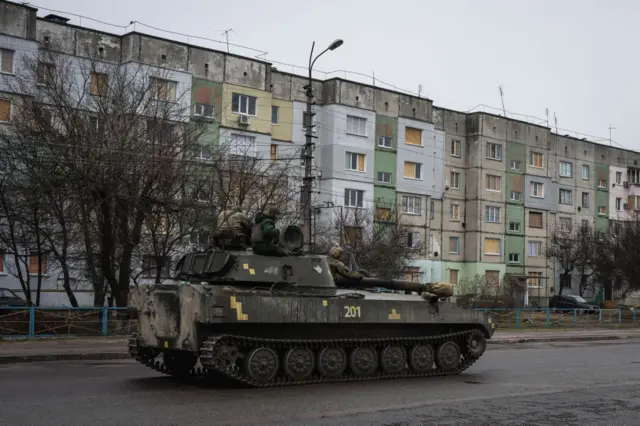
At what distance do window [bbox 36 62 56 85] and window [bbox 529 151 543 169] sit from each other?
1603 inches

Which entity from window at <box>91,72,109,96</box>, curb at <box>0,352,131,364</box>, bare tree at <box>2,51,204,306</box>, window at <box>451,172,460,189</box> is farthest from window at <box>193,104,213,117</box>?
curb at <box>0,352,131,364</box>

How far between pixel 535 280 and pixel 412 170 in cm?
1422

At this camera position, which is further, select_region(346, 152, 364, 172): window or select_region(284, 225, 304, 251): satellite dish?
select_region(346, 152, 364, 172): window

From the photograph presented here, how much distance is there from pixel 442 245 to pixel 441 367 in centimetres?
3900

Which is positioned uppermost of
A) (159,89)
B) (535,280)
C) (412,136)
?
(412,136)

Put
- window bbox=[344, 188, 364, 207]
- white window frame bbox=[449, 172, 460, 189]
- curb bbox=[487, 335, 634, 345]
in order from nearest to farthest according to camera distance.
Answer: curb bbox=[487, 335, 634, 345] → window bbox=[344, 188, 364, 207] → white window frame bbox=[449, 172, 460, 189]

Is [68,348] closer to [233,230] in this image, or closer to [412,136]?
[233,230]

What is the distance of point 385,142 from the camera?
50.5 meters

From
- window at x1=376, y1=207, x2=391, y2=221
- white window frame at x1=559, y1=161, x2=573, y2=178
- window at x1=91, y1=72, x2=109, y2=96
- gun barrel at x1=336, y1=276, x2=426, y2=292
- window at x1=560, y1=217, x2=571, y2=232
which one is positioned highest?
white window frame at x1=559, y1=161, x2=573, y2=178

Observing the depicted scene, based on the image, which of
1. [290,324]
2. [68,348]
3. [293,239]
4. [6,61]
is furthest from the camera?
[6,61]

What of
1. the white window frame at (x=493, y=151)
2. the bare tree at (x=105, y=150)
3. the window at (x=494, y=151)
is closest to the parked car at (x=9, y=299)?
the bare tree at (x=105, y=150)

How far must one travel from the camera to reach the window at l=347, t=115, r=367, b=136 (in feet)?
159

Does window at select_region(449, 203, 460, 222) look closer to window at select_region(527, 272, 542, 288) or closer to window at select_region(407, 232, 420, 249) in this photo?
window at select_region(407, 232, 420, 249)

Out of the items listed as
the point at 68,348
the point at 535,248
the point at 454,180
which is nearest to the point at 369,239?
the point at 454,180
